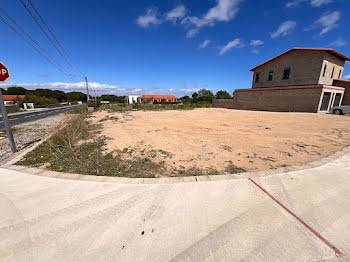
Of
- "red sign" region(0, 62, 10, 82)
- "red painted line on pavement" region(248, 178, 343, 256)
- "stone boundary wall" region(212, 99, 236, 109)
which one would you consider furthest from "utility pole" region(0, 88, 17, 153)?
"stone boundary wall" region(212, 99, 236, 109)

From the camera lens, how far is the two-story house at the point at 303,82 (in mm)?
15798

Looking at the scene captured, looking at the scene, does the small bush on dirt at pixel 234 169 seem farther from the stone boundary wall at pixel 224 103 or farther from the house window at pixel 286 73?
the stone boundary wall at pixel 224 103

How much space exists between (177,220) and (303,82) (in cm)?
2401

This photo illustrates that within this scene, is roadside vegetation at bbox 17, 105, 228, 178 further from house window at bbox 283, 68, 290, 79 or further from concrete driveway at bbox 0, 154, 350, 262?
house window at bbox 283, 68, 290, 79

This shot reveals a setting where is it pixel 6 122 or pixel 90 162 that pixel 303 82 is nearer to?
pixel 90 162

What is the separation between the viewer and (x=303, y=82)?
58.6ft

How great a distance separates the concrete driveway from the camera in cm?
156

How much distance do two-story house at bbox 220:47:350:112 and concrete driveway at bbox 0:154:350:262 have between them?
59.5 feet

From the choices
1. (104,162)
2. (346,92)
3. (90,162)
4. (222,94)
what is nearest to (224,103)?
(346,92)

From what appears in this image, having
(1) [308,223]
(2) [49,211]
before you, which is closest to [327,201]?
(1) [308,223]

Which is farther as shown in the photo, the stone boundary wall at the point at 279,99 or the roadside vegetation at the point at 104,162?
the stone boundary wall at the point at 279,99

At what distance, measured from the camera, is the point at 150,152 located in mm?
4633

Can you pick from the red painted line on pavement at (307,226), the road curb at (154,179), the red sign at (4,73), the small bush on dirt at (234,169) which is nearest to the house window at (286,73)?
the road curb at (154,179)

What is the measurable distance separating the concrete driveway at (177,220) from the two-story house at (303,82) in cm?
1813
